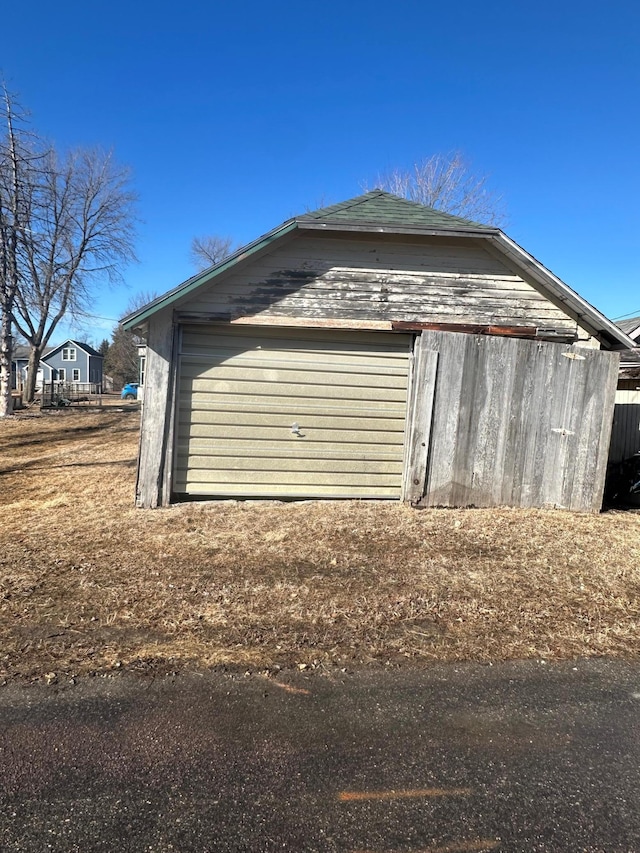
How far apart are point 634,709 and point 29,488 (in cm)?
806

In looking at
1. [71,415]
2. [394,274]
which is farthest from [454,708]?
[71,415]

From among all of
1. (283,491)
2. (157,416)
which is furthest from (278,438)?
(157,416)

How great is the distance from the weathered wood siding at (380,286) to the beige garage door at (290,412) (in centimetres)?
36

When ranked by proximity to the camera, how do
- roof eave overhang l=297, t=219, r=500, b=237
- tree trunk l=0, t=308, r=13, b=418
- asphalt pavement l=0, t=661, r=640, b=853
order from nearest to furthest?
asphalt pavement l=0, t=661, r=640, b=853
roof eave overhang l=297, t=219, r=500, b=237
tree trunk l=0, t=308, r=13, b=418

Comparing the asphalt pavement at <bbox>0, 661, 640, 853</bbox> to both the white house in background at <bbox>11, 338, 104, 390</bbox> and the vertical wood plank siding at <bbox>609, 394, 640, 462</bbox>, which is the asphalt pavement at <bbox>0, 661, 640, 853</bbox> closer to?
the vertical wood plank siding at <bbox>609, 394, 640, 462</bbox>

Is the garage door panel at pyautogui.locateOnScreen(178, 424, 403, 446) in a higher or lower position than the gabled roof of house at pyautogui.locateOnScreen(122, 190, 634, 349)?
lower

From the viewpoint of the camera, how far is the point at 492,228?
7035mm

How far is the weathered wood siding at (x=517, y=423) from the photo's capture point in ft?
23.6

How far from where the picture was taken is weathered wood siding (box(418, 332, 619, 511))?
7.20m

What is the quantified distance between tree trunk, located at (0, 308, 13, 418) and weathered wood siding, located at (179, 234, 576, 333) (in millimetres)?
17055

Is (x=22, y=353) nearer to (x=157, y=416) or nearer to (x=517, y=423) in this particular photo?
(x=157, y=416)

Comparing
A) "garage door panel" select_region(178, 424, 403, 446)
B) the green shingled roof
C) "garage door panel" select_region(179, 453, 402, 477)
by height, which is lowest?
"garage door panel" select_region(179, 453, 402, 477)

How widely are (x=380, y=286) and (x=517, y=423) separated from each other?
2.62m

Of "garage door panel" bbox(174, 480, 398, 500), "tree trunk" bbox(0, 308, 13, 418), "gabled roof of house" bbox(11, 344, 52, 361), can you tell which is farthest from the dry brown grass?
"gabled roof of house" bbox(11, 344, 52, 361)
